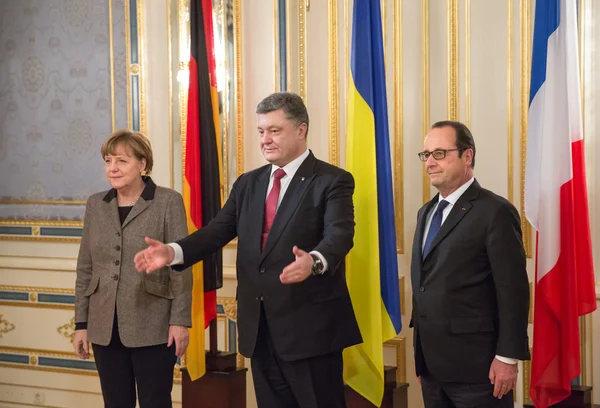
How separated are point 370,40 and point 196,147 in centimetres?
101

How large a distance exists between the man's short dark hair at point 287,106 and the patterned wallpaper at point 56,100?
7.68 ft

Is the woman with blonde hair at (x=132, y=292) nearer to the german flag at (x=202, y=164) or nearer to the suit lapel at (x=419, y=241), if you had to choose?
the german flag at (x=202, y=164)

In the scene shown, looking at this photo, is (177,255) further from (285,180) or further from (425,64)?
(425,64)

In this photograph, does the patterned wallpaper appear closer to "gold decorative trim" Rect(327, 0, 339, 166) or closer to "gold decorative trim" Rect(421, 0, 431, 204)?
"gold decorative trim" Rect(327, 0, 339, 166)

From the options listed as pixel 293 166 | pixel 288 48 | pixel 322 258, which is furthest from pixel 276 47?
pixel 322 258

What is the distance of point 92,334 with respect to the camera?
3.02 m

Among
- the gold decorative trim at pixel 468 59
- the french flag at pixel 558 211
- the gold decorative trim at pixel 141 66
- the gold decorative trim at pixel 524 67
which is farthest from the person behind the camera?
the gold decorative trim at pixel 141 66

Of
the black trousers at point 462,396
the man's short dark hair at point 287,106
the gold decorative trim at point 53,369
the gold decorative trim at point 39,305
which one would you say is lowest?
the gold decorative trim at point 53,369

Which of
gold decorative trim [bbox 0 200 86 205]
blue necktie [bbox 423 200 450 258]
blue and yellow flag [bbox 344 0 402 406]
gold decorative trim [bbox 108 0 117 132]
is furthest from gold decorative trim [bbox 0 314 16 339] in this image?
blue necktie [bbox 423 200 450 258]

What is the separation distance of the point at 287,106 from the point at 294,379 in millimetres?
908

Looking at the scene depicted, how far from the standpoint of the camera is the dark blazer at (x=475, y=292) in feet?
8.19

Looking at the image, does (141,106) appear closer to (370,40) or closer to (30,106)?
(30,106)

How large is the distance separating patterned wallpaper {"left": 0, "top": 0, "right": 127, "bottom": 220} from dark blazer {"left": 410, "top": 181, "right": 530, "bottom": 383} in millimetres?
2784

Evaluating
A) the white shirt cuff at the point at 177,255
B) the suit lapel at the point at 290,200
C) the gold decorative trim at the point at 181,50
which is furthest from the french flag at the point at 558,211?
the gold decorative trim at the point at 181,50
